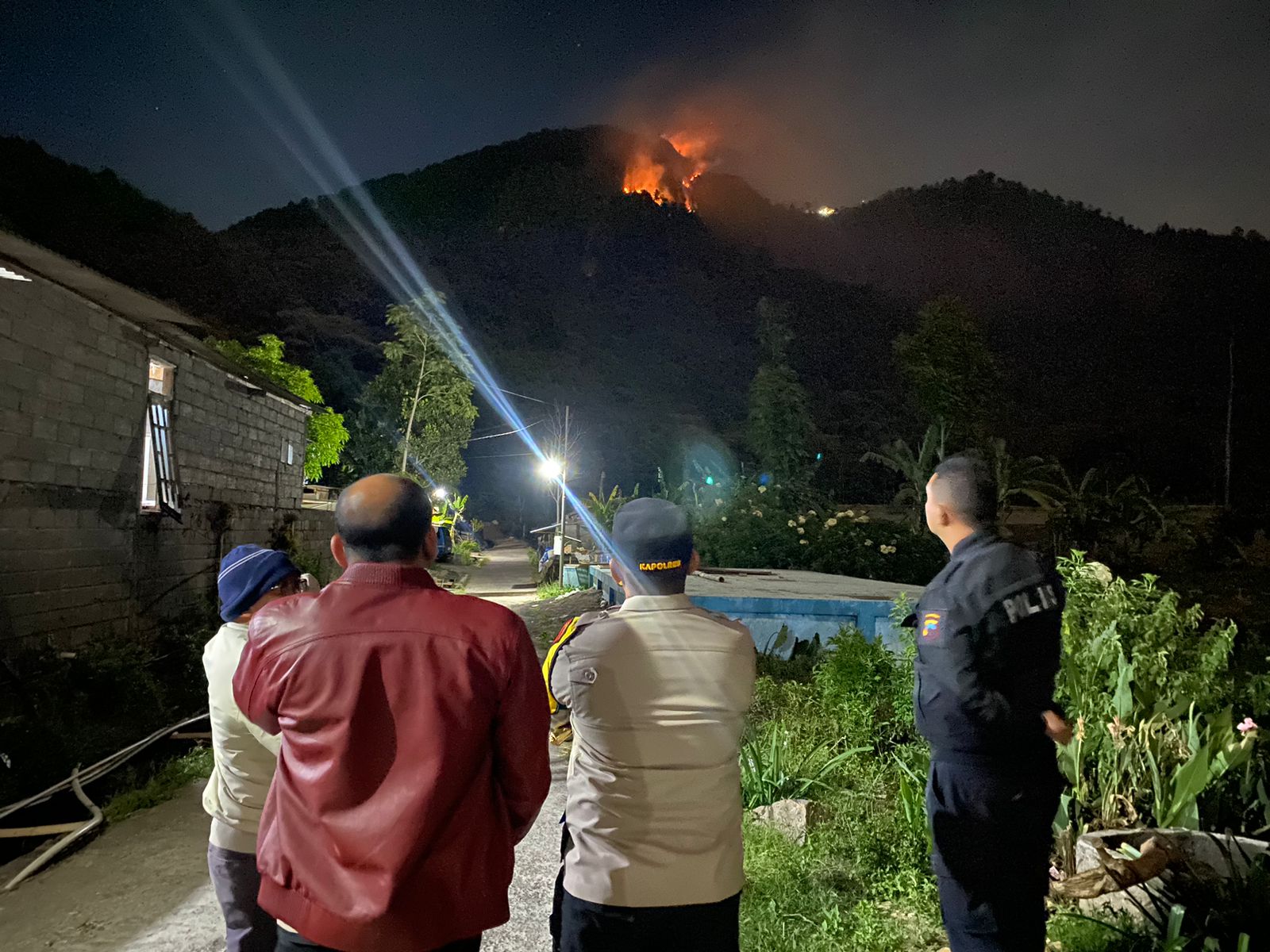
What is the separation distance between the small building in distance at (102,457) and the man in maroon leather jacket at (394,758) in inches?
278

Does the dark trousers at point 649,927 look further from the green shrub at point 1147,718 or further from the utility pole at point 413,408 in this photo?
the utility pole at point 413,408

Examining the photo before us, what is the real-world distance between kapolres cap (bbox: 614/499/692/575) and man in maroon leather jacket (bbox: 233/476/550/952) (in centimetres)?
43

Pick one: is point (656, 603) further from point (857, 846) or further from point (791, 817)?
point (791, 817)

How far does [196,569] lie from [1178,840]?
37.1 ft

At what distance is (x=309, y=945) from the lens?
160 centimetres

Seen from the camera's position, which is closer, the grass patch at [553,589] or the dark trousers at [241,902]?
the dark trousers at [241,902]

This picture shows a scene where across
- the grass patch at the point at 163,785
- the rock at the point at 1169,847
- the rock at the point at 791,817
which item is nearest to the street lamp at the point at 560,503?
the grass patch at the point at 163,785

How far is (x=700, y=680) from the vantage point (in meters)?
1.90

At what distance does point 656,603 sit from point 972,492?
1160 millimetres

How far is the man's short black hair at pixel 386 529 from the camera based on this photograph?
170 cm

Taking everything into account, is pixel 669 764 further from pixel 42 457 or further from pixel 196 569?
pixel 196 569

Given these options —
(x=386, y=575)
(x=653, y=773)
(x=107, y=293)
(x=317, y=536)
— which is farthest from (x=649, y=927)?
(x=317, y=536)

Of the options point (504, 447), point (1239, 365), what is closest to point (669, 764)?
point (1239, 365)

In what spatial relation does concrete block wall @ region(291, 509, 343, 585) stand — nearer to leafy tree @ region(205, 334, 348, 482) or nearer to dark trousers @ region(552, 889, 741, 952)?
leafy tree @ region(205, 334, 348, 482)
